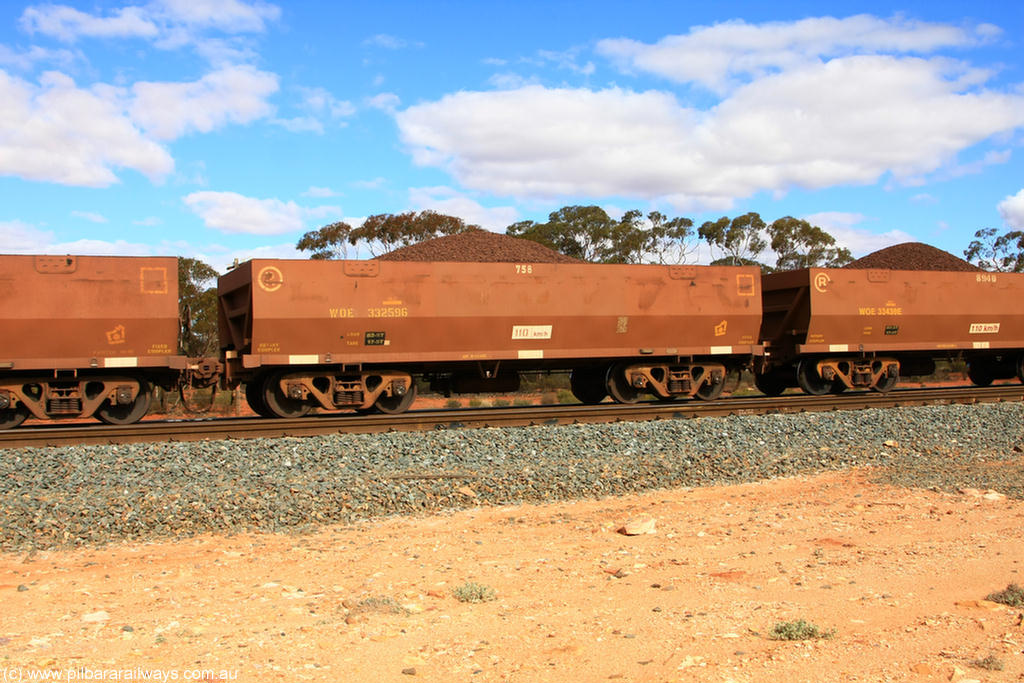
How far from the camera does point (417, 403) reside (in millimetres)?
21938

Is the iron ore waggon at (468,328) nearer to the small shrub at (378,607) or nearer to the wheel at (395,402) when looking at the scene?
the wheel at (395,402)

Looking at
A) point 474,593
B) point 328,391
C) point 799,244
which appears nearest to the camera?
point 474,593

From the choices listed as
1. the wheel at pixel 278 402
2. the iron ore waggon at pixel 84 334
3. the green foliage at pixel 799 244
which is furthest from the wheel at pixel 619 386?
the green foliage at pixel 799 244

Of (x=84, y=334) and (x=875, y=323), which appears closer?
(x=84, y=334)

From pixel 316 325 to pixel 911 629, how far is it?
33.8ft

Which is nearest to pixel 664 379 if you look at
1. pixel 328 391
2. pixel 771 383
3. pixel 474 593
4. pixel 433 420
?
pixel 771 383

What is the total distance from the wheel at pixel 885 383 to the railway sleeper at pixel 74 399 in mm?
14716

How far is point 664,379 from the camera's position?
15594mm

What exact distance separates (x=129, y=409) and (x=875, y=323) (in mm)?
14643

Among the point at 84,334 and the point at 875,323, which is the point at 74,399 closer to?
the point at 84,334

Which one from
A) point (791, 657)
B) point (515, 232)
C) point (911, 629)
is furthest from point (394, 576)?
point (515, 232)

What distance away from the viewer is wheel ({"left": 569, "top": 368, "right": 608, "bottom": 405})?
1659 cm

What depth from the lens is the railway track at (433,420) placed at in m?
10.9

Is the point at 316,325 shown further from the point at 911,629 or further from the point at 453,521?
the point at 911,629
